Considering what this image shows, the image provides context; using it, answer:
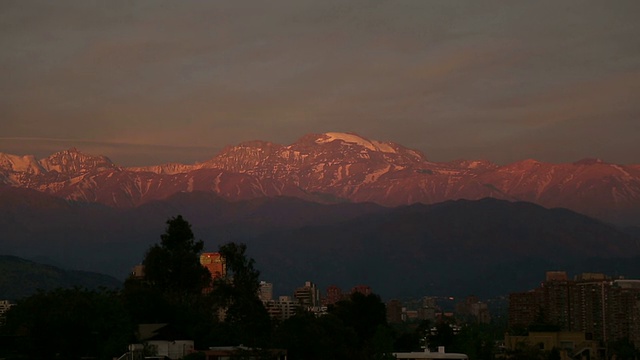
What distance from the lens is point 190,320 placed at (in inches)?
3745

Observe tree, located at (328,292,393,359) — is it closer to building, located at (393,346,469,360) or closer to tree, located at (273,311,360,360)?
building, located at (393,346,469,360)

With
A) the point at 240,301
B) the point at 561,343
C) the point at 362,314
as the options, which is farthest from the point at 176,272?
the point at 561,343

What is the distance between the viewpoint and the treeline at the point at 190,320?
8206 cm

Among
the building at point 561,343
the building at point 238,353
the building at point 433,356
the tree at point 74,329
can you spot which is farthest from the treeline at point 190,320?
the building at point 561,343

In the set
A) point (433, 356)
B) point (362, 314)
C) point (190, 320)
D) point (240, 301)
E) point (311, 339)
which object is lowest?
point (433, 356)

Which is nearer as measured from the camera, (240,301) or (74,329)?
(74,329)

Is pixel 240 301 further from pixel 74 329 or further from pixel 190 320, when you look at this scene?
pixel 74 329

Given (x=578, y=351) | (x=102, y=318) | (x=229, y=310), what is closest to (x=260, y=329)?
(x=229, y=310)

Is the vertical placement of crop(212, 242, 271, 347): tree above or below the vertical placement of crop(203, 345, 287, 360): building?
above

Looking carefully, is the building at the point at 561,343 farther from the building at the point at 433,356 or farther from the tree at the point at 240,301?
the tree at the point at 240,301

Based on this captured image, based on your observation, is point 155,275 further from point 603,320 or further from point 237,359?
point 603,320

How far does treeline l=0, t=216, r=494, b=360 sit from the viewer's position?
8206 cm

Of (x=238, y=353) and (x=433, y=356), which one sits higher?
(x=238, y=353)

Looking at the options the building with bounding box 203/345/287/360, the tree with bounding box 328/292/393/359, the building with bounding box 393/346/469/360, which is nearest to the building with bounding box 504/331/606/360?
the tree with bounding box 328/292/393/359
